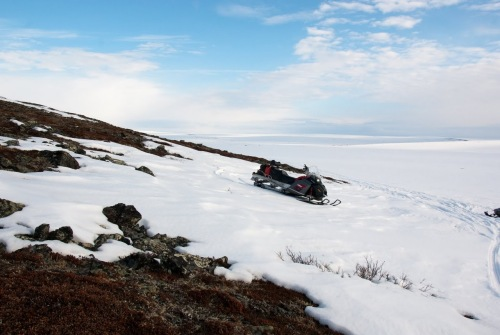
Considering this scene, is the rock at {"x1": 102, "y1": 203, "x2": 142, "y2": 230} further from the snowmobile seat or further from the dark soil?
the snowmobile seat

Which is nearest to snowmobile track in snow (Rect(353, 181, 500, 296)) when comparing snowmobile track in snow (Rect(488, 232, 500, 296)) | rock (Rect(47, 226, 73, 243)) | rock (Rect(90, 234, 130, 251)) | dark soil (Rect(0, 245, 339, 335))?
snowmobile track in snow (Rect(488, 232, 500, 296))

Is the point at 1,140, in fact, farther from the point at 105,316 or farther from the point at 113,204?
the point at 105,316

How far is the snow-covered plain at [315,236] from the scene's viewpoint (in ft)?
19.4

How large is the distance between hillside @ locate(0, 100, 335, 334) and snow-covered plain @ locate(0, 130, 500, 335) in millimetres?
205

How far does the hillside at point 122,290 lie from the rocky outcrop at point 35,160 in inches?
132

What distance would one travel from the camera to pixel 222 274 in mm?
6488

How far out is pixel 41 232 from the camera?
6.24 meters

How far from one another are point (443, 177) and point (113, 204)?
96.4ft

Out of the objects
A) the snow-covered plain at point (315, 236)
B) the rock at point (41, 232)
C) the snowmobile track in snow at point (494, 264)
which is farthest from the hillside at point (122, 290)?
the snowmobile track in snow at point (494, 264)

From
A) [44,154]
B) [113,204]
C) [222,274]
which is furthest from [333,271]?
[44,154]

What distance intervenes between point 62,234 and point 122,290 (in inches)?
84.6

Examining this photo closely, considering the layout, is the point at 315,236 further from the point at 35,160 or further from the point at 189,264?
the point at 35,160

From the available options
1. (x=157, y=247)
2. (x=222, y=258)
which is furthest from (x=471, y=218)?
(x=157, y=247)

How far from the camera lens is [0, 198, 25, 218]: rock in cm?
680
